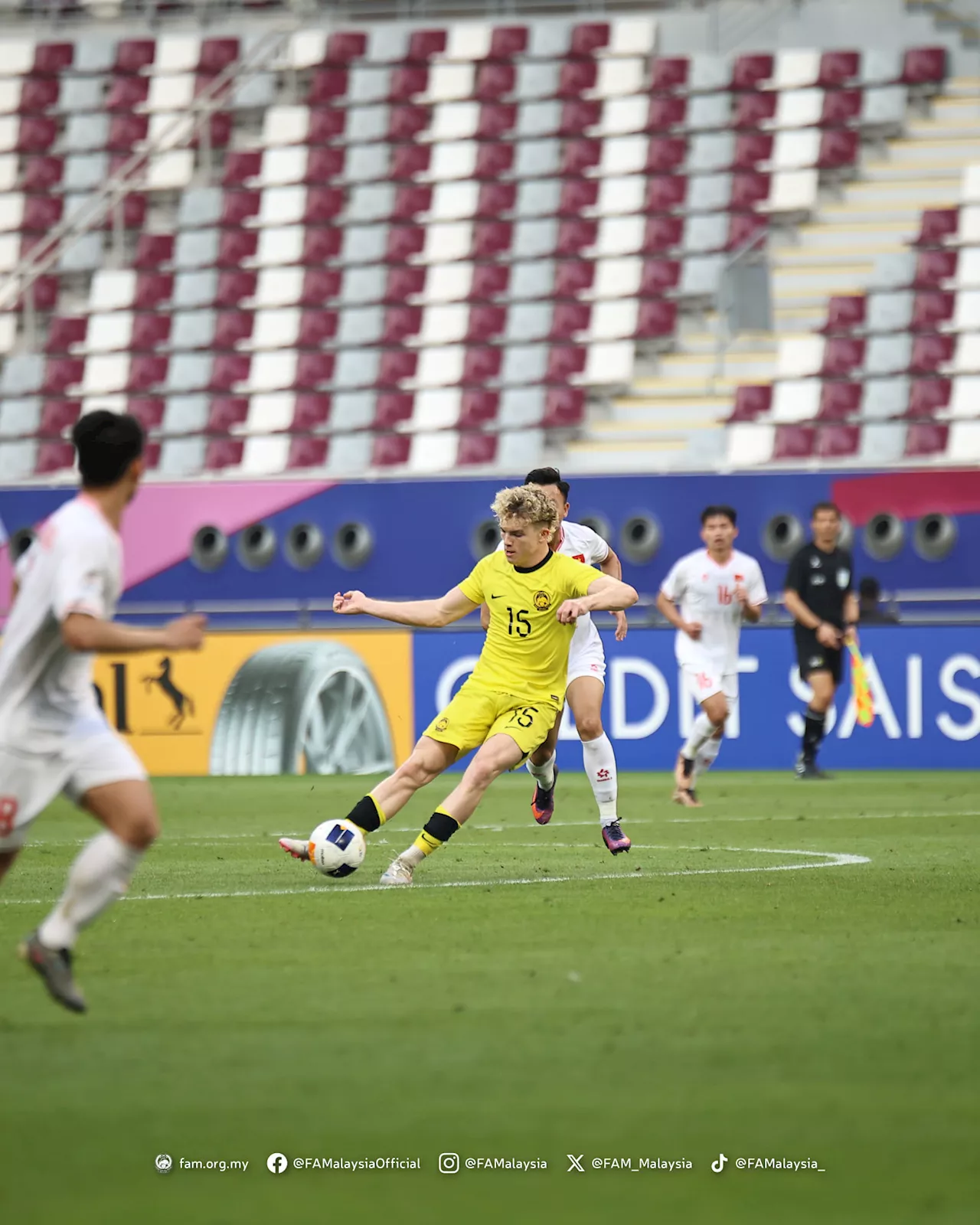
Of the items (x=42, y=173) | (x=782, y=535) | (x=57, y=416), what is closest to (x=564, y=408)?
(x=782, y=535)

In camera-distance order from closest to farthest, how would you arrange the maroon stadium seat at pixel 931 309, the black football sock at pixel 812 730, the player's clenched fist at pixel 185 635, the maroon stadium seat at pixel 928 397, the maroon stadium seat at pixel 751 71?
the player's clenched fist at pixel 185 635 → the black football sock at pixel 812 730 → the maroon stadium seat at pixel 928 397 → the maroon stadium seat at pixel 931 309 → the maroon stadium seat at pixel 751 71

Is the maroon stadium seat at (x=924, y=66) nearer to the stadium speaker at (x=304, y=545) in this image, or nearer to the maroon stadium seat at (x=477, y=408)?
the maroon stadium seat at (x=477, y=408)

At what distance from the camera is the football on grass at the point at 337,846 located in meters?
9.80

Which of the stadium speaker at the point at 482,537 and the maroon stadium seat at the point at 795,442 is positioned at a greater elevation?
the maroon stadium seat at the point at 795,442

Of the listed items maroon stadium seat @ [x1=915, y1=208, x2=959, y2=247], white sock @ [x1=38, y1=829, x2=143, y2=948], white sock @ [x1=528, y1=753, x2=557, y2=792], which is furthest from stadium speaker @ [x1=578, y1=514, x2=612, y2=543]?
white sock @ [x1=38, y1=829, x2=143, y2=948]

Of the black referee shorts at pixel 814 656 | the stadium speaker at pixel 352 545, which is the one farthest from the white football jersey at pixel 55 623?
the stadium speaker at pixel 352 545

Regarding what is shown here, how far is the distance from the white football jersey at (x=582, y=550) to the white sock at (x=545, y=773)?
0.65 m

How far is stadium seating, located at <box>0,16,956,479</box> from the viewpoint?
2627 cm

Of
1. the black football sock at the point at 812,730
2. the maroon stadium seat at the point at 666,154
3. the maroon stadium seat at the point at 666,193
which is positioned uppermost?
the maroon stadium seat at the point at 666,154

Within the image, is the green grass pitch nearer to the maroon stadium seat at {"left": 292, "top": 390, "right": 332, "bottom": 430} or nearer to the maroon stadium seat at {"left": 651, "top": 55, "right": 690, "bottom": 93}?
the maroon stadium seat at {"left": 292, "top": 390, "right": 332, "bottom": 430}

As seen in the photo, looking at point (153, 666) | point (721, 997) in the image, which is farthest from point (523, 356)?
point (721, 997)

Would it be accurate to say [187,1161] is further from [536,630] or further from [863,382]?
[863,382]

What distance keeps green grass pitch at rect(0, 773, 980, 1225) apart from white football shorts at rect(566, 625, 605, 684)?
1.35 meters

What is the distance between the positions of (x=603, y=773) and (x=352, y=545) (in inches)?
448
